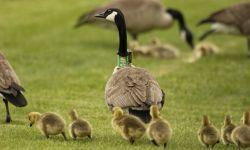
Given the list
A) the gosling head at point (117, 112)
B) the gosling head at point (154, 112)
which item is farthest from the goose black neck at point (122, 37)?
the gosling head at point (154, 112)

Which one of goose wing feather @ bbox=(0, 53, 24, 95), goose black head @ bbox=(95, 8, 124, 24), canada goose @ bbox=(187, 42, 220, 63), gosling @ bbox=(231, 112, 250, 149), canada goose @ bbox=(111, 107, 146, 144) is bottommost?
gosling @ bbox=(231, 112, 250, 149)

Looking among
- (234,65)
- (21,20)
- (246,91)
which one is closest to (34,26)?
(21,20)

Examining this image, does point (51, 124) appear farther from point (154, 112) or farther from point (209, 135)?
point (209, 135)

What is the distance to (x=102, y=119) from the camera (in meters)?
12.5

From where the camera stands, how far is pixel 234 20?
2081cm

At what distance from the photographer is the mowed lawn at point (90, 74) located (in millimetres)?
10648

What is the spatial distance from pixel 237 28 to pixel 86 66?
464 cm

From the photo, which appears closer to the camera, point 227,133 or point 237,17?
point 227,133

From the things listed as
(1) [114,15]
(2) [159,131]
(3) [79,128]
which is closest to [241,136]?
(2) [159,131]

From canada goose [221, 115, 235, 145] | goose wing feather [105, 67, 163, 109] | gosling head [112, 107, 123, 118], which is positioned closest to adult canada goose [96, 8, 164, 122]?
goose wing feather [105, 67, 163, 109]

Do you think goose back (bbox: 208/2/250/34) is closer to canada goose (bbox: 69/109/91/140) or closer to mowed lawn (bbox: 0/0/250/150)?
mowed lawn (bbox: 0/0/250/150)

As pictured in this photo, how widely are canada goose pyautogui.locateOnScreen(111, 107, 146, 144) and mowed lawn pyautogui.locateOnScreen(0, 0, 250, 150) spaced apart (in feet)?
0.46

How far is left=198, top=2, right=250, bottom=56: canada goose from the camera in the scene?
20703 mm

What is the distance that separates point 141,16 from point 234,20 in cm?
297
